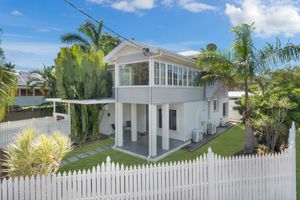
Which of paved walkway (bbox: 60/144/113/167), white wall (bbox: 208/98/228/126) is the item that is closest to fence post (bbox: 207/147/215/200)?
paved walkway (bbox: 60/144/113/167)

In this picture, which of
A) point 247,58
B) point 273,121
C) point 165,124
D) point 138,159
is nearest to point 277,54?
point 247,58

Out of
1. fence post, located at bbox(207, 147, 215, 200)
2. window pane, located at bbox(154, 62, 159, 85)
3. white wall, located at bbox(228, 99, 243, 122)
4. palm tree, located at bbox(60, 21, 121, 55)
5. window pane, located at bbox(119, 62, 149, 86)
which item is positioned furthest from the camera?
white wall, located at bbox(228, 99, 243, 122)

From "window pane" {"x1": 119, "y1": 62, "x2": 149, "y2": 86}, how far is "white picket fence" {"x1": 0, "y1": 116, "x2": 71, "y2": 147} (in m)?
5.53

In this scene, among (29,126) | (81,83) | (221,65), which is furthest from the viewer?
(81,83)

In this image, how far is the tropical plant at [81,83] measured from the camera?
16562mm

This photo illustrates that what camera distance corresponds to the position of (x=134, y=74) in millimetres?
14375

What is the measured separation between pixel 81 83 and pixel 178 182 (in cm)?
1234

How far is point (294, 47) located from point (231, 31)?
3.07 metres

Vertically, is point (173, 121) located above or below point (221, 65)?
below

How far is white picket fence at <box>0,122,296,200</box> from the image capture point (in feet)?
18.3

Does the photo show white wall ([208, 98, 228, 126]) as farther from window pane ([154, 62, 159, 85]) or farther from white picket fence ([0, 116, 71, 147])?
white picket fence ([0, 116, 71, 147])

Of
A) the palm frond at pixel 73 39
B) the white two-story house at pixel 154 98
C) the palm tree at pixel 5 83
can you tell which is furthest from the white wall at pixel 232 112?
the palm tree at pixel 5 83

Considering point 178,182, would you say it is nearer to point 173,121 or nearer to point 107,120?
point 173,121

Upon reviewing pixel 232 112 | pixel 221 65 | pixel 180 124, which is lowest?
pixel 180 124
